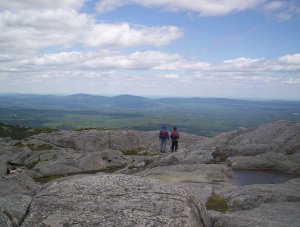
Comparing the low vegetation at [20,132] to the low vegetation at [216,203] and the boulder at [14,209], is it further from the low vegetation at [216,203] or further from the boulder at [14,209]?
the boulder at [14,209]

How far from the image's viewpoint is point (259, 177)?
31109 mm

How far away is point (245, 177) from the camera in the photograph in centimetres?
3108

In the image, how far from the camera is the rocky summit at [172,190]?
37.4 feet

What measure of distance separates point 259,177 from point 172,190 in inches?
811

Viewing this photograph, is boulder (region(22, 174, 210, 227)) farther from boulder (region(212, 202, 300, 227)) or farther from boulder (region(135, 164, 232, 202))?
boulder (region(135, 164, 232, 202))

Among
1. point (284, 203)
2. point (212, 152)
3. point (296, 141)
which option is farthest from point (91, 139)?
point (284, 203)

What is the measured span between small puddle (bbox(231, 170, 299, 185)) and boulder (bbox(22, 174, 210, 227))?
58.0 ft

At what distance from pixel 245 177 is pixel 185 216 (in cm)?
2108

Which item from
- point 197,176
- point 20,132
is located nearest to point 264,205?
point 197,176

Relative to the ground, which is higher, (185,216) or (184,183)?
(185,216)

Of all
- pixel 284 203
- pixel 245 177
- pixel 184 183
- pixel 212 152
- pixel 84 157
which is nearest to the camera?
pixel 284 203

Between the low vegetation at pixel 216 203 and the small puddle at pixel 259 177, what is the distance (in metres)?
6.81

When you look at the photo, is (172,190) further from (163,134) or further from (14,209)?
(163,134)

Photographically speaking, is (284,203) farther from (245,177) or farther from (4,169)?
(4,169)
